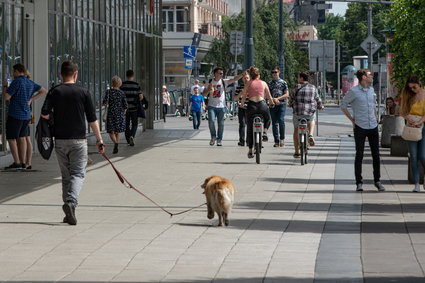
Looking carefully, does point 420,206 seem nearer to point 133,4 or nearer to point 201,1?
point 133,4

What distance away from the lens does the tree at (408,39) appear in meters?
27.3

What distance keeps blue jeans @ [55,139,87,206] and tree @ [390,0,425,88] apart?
48.6ft

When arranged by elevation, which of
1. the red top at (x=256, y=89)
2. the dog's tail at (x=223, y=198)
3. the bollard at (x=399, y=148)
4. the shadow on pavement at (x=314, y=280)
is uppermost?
the red top at (x=256, y=89)

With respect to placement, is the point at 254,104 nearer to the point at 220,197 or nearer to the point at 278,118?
the point at 278,118

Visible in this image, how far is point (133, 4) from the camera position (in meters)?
38.3

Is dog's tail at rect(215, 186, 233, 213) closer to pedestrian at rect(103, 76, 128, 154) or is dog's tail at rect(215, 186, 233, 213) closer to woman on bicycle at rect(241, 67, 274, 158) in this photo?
woman on bicycle at rect(241, 67, 274, 158)

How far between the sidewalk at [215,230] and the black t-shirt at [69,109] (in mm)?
924

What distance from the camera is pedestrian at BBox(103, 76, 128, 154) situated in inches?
1030

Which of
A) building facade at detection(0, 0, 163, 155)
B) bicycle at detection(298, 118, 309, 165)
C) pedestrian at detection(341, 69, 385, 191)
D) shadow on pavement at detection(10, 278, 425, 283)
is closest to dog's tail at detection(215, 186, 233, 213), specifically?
shadow on pavement at detection(10, 278, 425, 283)

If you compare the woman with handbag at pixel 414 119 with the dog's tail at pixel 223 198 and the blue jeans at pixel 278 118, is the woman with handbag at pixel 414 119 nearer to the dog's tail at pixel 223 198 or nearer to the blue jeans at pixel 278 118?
the dog's tail at pixel 223 198

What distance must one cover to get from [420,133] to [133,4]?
21981 millimetres

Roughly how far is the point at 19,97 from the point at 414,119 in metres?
6.39

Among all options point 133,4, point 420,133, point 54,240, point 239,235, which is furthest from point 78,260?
point 133,4

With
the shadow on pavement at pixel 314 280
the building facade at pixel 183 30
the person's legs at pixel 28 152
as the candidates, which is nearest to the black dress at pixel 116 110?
the person's legs at pixel 28 152
